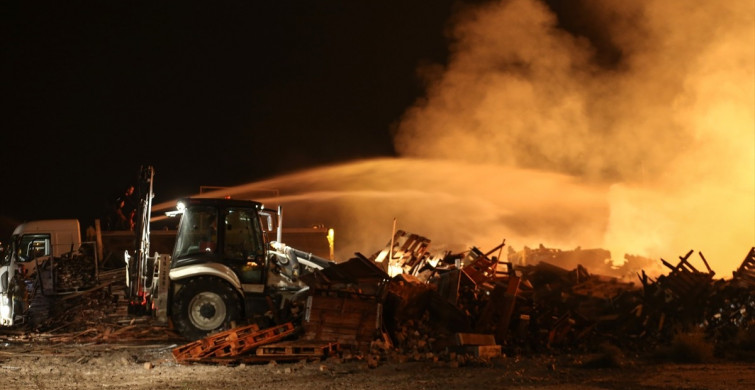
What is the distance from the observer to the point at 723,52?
23750mm

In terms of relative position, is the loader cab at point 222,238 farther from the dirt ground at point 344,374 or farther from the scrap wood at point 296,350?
the scrap wood at point 296,350

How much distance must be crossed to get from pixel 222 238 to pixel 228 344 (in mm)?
2625

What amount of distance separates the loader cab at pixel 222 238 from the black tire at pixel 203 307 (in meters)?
0.42

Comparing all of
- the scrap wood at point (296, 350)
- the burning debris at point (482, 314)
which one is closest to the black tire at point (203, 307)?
the burning debris at point (482, 314)

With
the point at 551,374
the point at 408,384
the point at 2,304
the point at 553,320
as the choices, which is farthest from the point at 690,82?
the point at 2,304

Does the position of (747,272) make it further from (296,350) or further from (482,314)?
(296,350)

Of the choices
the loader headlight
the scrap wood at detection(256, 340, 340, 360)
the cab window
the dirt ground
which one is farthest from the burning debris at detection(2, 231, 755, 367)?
the cab window

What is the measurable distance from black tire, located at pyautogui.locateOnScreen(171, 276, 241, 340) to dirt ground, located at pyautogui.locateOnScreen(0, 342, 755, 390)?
110 centimetres

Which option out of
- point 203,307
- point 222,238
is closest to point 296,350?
point 203,307

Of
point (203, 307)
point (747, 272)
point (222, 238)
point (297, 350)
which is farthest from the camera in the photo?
point (747, 272)

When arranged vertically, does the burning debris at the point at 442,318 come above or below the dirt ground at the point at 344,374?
above

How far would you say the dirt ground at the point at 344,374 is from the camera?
923cm

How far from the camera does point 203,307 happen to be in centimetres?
1281

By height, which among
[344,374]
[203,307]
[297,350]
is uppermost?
[203,307]
